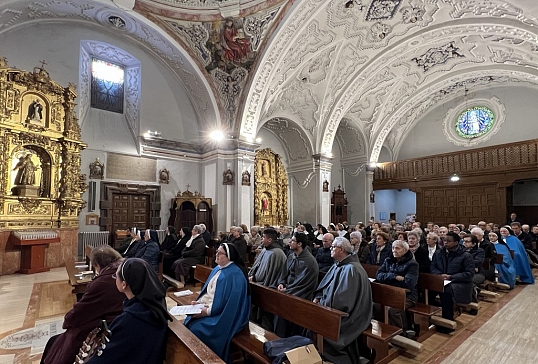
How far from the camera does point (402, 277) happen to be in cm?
397

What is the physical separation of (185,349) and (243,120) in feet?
33.2

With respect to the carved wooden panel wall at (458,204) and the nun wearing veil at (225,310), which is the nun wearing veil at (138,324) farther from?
the carved wooden panel wall at (458,204)

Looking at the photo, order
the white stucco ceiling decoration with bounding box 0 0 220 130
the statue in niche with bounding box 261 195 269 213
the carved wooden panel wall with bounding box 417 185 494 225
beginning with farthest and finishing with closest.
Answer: the statue in niche with bounding box 261 195 269 213
the carved wooden panel wall with bounding box 417 185 494 225
the white stucco ceiling decoration with bounding box 0 0 220 130

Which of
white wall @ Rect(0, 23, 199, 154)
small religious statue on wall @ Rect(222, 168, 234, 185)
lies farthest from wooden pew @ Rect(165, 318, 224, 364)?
white wall @ Rect(0, 23, 199, 154)

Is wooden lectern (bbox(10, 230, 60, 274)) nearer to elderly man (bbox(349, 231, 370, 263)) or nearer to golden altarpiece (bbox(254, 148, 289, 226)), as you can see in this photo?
elderly man (bbox(349, 231, 370, 263))

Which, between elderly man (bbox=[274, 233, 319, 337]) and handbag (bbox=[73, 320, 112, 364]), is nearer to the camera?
handbag (bbox=[73, 320, 112, 364])

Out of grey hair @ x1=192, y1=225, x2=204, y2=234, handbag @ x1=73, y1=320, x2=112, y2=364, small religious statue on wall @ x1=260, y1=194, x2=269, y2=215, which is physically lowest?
handbag @ x1=73, y1=320, x2=112, y2=364

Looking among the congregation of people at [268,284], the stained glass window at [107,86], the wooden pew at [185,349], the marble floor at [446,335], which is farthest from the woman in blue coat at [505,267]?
the stained glass window at [107,86]

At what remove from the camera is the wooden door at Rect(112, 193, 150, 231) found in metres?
10.8

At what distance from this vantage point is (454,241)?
4.76m

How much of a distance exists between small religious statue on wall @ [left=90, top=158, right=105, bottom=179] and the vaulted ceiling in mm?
Answer: 4349

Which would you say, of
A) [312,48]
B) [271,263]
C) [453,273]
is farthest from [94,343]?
[312,48]

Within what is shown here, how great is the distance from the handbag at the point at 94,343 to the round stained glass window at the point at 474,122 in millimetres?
19729

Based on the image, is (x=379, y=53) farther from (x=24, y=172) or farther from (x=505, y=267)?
(x=24, y=172)
